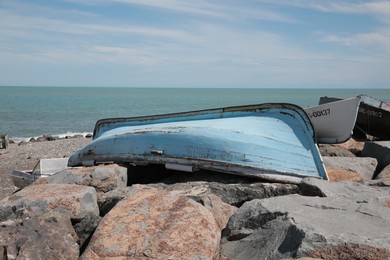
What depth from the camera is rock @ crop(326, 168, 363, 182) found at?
18.4 ft

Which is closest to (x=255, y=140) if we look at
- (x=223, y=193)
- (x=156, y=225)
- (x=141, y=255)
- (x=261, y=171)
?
(x=261, y=171)

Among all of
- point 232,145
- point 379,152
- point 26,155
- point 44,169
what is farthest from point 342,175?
point 26,155

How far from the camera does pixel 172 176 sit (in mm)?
5797

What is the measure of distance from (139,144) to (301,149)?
7.07 feet

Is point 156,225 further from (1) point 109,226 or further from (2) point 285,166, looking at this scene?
(2) point 285,166

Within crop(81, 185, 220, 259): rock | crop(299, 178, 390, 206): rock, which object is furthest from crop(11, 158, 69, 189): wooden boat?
crop(299, 178, 390, 206): rock

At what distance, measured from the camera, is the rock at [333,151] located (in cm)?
711

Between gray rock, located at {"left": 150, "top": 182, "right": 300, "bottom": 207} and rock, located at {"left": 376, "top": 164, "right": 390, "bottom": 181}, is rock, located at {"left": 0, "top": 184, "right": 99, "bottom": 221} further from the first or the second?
rock, located at {"left": 376, "top": 164, "right": 390, "bottom": 181}

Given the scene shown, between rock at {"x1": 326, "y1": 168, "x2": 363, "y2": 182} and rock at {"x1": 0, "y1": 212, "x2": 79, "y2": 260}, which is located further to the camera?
rock at {"x1": 326, "y1": 168, "x2": 363, "y2": 182}

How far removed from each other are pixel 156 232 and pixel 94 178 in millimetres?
2104

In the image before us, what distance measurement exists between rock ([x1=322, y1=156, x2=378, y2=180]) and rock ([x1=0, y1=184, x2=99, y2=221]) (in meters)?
3.45

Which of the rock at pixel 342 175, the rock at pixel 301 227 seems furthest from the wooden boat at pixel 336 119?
the rock at pixel 301 227

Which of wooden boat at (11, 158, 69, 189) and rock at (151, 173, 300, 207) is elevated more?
rock at (151, 173, 300, 207)

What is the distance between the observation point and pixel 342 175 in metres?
5.69
